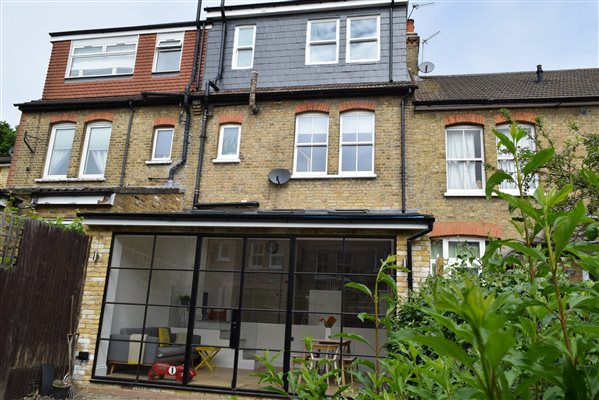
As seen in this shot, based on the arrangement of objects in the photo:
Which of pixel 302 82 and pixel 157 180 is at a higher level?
pixel 302 82

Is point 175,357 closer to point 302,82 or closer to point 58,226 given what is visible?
Result: point 58,226

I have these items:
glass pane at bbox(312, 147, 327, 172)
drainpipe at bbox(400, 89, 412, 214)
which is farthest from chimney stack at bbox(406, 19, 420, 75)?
glass pane at bbox(312, 147, 327, 172)

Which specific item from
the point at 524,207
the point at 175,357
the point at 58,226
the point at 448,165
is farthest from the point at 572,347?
the point at 448,165

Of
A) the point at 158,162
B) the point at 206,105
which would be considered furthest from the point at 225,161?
the point at 158,162

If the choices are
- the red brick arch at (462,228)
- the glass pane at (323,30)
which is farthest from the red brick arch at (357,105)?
the red brick arch at (462,228)

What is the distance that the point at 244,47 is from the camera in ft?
45.1

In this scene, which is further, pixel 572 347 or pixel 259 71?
pixel 259 71

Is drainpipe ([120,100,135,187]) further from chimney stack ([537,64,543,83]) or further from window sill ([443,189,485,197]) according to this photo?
chimney stack ([537,64,543,83])

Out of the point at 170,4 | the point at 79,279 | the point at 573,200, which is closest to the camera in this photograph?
the point at 573,200

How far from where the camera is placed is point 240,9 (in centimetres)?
1390

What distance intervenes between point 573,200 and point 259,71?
9.11 metres

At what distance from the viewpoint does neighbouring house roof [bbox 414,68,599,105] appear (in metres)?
11.5

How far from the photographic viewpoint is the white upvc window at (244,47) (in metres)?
13.7

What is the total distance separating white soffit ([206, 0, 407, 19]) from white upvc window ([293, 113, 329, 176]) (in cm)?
356
